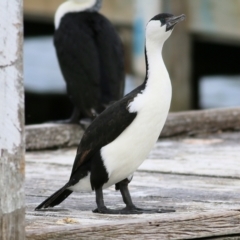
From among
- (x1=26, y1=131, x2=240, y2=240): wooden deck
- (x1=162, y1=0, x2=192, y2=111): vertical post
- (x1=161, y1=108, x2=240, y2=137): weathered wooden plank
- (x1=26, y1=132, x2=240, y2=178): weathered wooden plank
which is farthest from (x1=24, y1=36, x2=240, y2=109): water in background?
(x1=26, y1=131, x2=240, y2=240): wooden deck

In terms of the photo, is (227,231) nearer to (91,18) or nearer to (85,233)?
(85,233)

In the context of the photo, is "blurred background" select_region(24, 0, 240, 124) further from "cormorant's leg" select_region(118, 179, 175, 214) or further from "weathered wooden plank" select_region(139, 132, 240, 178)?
"cormorant's leg" select_region(118, 179, 175, 214)

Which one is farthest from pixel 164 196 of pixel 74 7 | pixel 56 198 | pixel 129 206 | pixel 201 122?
pixel 74 7

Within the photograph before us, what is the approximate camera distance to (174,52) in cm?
1223

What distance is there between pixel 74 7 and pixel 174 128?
1372 mm

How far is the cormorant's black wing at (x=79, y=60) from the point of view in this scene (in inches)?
310

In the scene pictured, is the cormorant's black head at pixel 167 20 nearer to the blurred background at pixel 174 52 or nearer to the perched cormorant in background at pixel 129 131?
the perched cormorant in background at pixel 129 131

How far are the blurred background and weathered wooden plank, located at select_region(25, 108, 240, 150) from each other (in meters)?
3.56

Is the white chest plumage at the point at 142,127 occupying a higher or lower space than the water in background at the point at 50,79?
higher

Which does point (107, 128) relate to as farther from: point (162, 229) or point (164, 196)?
point (164, 196)

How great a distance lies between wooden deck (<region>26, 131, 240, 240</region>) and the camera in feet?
13.9

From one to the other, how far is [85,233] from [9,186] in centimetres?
44

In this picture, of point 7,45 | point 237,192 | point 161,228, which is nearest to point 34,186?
point 237,192

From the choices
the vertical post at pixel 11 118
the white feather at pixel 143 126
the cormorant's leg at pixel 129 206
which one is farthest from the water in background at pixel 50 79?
the vertical post at pixel 11 118
